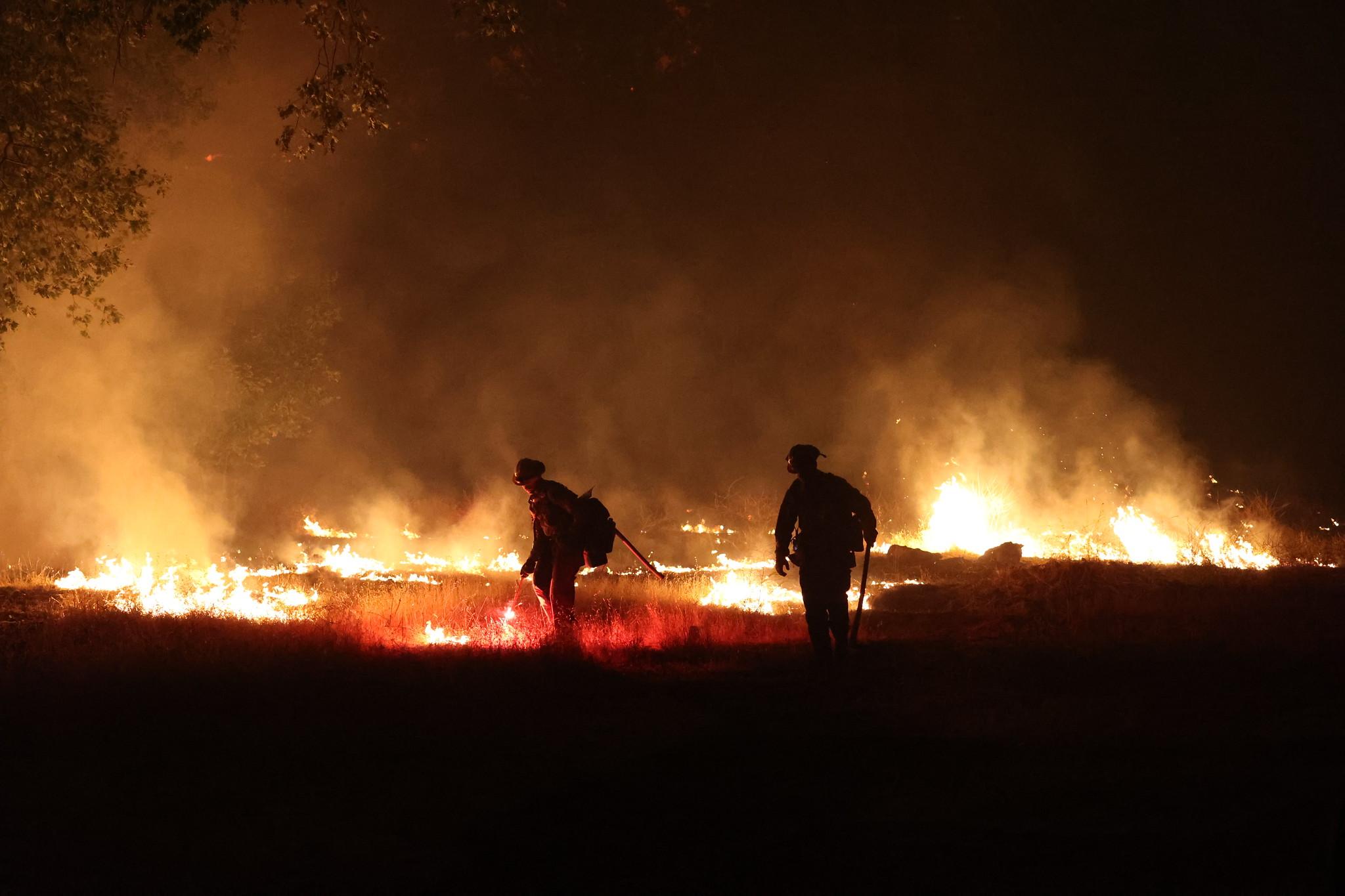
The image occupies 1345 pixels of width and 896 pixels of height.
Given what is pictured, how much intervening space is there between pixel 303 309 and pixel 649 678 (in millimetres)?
19368

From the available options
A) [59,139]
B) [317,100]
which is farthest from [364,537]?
[317,100]

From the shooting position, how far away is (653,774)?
5.56 metres

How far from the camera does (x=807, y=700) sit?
744 cm

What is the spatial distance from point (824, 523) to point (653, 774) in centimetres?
405

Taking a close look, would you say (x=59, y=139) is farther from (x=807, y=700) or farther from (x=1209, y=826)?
(x=1209, y=826)

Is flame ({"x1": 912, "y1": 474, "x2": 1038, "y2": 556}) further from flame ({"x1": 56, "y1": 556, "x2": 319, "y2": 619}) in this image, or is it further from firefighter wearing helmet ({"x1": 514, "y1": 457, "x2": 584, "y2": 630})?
flame ({"x1": 56, "y1": 556, "x2": 319, "y2": 619})

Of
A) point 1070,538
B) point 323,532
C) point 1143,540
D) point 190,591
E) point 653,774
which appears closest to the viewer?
point 653,774

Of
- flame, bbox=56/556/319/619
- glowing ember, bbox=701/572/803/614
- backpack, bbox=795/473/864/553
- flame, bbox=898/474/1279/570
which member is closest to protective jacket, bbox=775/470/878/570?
backpack, bbox=795/473/864/553

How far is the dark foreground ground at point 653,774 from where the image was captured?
4270 millimetres

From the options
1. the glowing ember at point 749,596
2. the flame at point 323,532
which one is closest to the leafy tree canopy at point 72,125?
the glowing ember at point 749,596

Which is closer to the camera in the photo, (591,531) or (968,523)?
(591,531)

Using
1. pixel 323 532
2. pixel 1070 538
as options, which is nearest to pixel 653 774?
pixel 1070 538

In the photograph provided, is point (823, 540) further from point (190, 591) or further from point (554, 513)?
point (190, 591)

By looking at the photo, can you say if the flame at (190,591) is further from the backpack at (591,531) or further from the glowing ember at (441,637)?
the backpack at (591,531)
